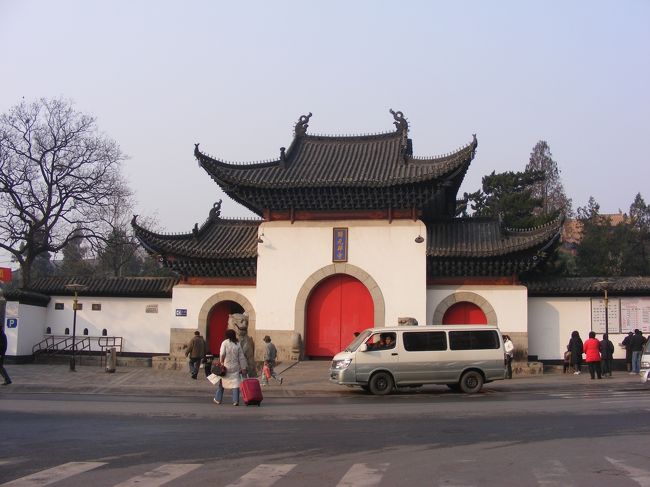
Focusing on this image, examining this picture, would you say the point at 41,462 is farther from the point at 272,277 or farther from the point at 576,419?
the point at 272,277

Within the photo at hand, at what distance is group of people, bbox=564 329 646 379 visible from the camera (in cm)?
2300

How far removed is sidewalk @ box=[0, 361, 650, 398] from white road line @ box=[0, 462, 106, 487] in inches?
400

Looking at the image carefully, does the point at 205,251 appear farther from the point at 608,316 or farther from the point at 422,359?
the point at 608,316

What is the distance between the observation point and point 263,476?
8.56m

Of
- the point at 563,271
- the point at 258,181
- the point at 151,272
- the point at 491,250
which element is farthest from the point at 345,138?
→ the point at 151,272

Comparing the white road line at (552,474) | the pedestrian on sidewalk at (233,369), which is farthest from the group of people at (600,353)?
the white road line at (552,474)

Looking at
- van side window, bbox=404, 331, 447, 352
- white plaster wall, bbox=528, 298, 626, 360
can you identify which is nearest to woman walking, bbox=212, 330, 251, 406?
van side window, bbox=404, 331, 447, 352

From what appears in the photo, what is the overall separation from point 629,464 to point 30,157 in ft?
116

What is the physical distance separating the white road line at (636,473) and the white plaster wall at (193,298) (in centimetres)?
2036

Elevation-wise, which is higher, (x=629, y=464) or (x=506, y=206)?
(x=506, y=206)

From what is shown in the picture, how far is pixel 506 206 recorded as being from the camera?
44.5 meters

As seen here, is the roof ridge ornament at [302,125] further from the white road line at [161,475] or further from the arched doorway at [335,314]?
the white road line at [161,475]

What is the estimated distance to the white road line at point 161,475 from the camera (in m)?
8.14

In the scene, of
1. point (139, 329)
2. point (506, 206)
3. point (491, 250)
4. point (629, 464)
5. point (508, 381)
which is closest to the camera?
point (629, 464)
